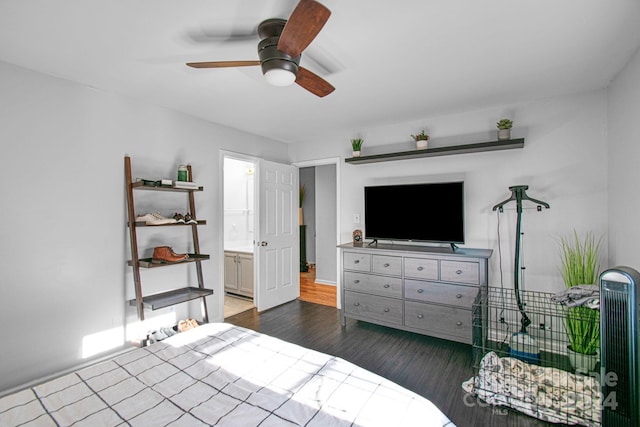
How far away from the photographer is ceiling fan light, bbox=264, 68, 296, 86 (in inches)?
65.2

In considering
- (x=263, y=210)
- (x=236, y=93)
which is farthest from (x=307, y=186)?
(x=236, y=93)

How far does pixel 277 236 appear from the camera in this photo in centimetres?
443

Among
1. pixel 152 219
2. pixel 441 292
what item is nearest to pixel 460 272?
pixel 441 292

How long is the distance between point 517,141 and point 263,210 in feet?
10.00

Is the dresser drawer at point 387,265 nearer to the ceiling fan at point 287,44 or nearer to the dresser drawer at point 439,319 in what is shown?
the dresser drawer at point 439,319

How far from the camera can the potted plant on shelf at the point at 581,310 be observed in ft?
7.84

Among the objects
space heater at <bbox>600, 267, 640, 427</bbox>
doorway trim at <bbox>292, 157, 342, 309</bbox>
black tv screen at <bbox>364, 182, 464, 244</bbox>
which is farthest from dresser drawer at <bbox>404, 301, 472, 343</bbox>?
space heater at <bbox>600, 267, 640, 427</bbox>

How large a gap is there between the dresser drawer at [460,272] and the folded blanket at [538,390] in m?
0.69

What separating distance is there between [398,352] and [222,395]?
216 centimetres

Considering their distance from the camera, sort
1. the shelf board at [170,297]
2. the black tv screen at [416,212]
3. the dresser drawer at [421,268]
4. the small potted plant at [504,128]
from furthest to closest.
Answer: the black tv screen at [416,212]
the dresser drawer at [421,268]
the small potted plant at [504,128]
the shelf board at [170,297]

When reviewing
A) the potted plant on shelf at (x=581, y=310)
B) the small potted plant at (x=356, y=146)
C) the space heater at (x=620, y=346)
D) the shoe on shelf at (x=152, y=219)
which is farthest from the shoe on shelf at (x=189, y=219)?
the potted plant on shelf at (x=581, y=310)

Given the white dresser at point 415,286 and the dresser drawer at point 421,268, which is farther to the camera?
the dresser drawer at point 421,268

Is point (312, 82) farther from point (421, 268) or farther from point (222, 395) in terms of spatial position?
point (421, 268)

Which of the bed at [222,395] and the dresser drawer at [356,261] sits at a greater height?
the dresser drawer at [356,261]
